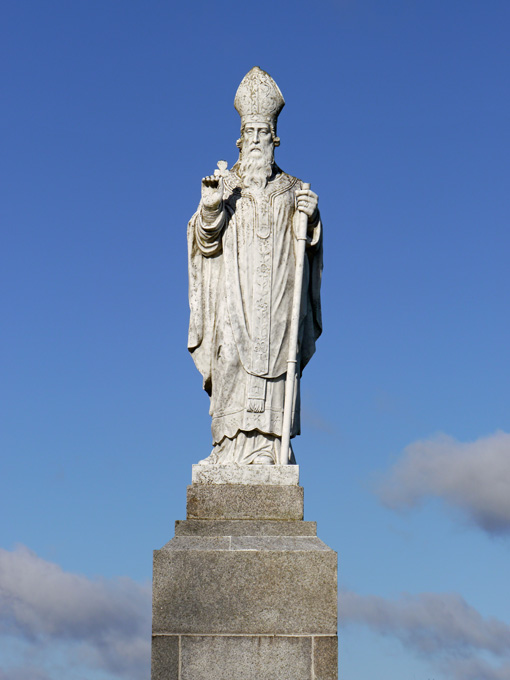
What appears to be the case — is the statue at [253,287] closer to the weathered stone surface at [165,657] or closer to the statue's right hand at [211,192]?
the statue's right hand at [211,192]

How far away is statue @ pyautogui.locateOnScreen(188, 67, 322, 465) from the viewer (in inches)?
614

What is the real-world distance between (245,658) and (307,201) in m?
5.87

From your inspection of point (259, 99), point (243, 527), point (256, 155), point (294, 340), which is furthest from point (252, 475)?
point (259, 99)

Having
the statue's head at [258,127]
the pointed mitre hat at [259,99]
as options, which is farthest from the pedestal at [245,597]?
the pointed mitre hat at [259,99]

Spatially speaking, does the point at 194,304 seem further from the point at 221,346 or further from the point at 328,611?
the point at 328,611

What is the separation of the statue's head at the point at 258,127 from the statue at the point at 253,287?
13 millimetres

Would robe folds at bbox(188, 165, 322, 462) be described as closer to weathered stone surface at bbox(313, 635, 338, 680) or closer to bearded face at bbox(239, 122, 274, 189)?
bearded face at bbox(239, 122, 274, 189)

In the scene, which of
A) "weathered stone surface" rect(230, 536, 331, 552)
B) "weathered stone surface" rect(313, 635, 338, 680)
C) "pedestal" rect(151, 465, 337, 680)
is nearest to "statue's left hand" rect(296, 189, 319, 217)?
"pedestal" rect(151, 465, 337, 680)

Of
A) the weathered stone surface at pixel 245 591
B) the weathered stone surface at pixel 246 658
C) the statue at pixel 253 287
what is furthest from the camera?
the statue at pixel 253 287

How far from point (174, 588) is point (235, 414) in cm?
239

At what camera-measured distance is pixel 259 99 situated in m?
16.2

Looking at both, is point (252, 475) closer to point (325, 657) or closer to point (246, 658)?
point (246, 658)

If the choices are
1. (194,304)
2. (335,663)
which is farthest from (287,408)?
(335,663)

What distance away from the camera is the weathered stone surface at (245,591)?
14.4 metres
